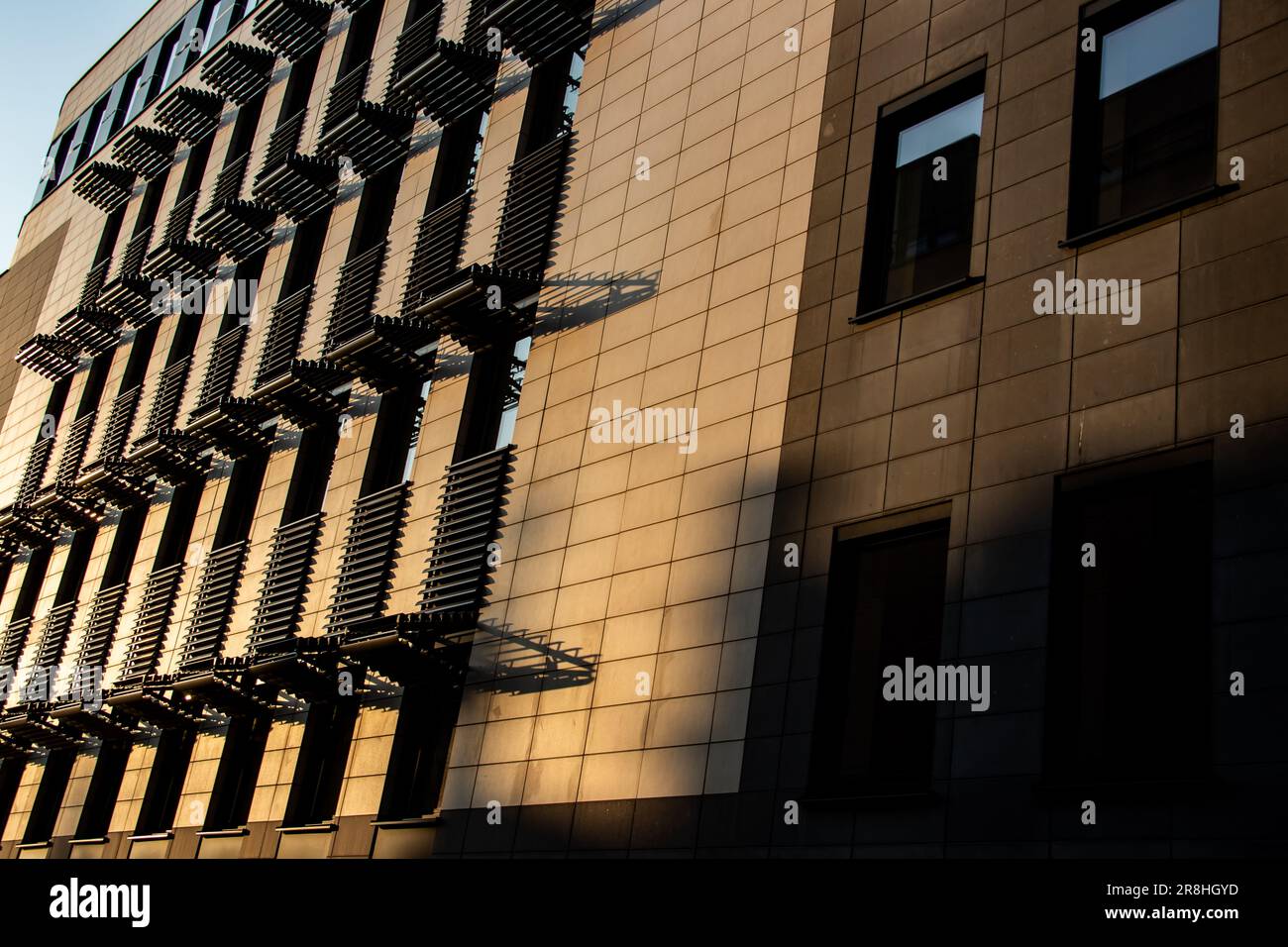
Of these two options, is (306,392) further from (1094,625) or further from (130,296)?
(1094,625)

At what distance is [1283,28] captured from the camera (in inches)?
565

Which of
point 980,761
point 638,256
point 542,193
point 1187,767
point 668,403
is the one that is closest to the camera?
point 1187,767

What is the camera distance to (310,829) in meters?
22.4

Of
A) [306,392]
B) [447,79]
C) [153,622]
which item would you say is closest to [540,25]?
[447,79]

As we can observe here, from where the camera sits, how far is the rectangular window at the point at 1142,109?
49.2 ft

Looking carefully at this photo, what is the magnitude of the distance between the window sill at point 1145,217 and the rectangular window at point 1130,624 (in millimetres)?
2754

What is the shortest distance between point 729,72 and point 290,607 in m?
12.0

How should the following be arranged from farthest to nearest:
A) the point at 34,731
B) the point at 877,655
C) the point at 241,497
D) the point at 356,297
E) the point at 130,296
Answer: the point at 130,296 → the point at 34,731 → the point at 241,497 → the point at 356,297 → the point at 877,655

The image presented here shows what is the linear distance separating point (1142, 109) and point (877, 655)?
6711mm

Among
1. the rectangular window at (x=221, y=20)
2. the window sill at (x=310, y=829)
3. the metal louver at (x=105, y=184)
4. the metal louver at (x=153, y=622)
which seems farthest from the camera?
the metal louver at (x=105, y=184)

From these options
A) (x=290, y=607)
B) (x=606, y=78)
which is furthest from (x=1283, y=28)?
(x=290, y=607)

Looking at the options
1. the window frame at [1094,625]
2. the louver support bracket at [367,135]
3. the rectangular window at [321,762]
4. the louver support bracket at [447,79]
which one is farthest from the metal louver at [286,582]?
the window frame at [1094,625]

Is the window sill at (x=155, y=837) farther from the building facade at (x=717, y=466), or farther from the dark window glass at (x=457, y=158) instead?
the dark window glass at (x=457, y=158)
